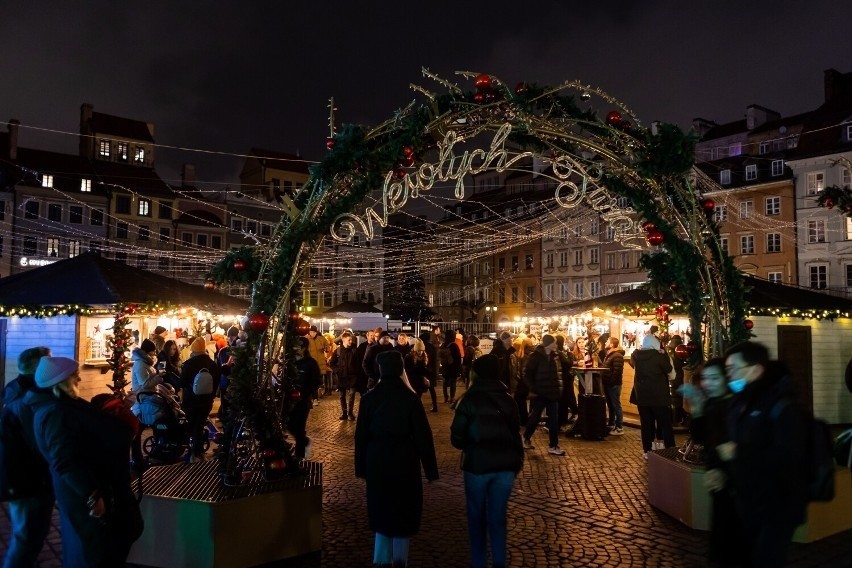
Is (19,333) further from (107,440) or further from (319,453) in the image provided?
(107,440)

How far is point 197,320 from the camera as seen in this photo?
19578 mm

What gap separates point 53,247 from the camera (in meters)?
45.4

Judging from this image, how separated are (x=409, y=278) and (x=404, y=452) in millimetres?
45154

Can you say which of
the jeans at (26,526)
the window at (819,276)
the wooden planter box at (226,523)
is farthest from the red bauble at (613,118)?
the window at (819,276)

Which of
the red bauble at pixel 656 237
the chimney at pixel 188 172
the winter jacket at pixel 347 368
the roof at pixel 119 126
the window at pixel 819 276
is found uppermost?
the roof at pixel 119 126

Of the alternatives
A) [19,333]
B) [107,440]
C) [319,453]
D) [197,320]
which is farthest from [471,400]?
[197,320]

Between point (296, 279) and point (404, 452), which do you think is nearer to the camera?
point (404, 452)

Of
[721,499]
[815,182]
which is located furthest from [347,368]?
[815,182]

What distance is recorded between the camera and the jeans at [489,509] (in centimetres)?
520

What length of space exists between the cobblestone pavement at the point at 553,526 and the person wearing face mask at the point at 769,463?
185 centimetres

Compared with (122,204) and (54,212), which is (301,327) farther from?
(122,204)

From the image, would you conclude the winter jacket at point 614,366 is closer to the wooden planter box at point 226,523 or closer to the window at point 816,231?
the wooden planter box at point 226,523

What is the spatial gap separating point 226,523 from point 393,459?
5.24ft

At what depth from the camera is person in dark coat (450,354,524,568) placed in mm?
5156
